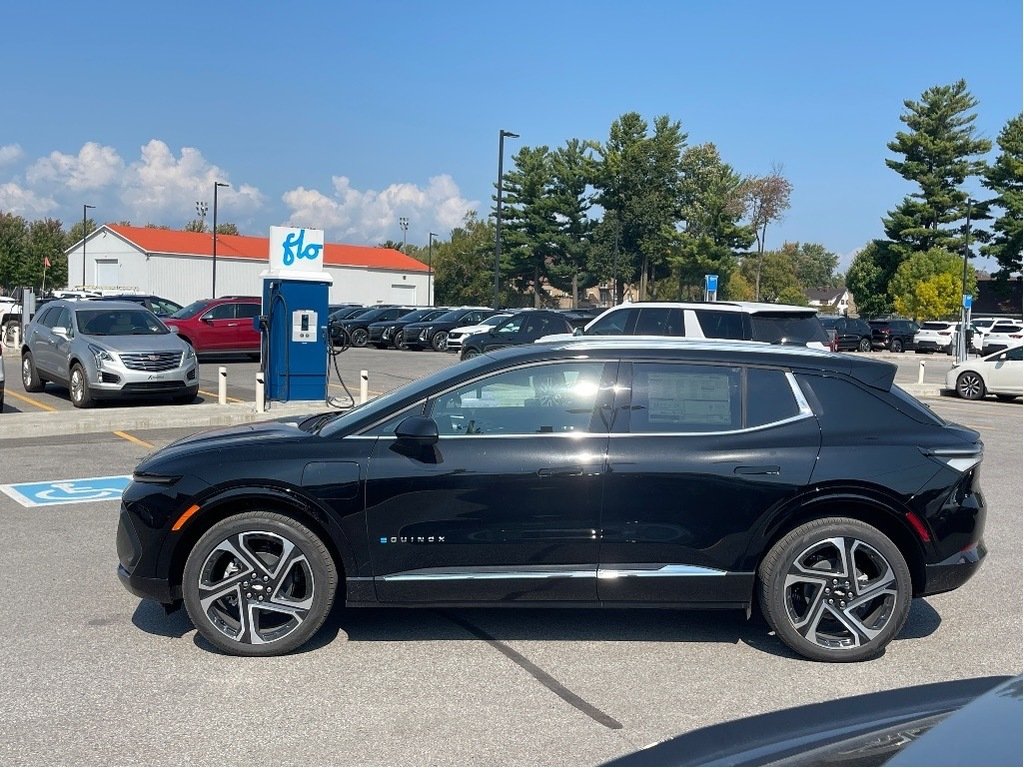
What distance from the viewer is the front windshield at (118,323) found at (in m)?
16.8

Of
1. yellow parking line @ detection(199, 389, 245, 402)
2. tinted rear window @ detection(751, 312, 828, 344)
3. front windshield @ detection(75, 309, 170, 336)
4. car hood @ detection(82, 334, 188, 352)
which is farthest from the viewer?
yellow parking line @ detection(199, 389, 245, 402)

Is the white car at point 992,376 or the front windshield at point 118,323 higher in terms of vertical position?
the front windshield at point 118,323

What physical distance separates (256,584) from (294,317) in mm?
10815

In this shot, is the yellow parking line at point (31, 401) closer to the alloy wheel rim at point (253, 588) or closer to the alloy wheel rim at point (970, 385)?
the alloy wheel rim at point (253, 588)

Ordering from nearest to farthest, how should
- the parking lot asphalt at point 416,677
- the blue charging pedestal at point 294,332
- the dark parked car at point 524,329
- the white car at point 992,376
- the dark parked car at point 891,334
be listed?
the parking lot asphalt at point 416,677, the blue charging pedestal at point 294,332, the white car at point 992,376, the dark parked car at point 524,329, the dark parked car at point 891,334

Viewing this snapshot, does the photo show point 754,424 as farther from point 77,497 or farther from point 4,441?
point 4,441

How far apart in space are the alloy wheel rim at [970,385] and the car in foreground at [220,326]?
16728 mm

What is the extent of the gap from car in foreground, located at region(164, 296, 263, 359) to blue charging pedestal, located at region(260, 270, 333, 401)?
11.0 m

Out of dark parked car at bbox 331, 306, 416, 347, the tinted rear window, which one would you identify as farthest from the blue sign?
dark parked car at bbox 331, 306, 416, 347

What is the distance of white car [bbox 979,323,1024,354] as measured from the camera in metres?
40.4

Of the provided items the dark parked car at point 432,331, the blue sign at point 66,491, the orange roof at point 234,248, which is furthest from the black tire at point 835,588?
the orange roof at point 234,248

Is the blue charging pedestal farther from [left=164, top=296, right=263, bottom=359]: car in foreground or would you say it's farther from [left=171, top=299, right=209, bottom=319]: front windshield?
[left=171, top=299, right=209, bottom=319]: front windshield

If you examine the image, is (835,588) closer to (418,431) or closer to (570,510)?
(570,510)

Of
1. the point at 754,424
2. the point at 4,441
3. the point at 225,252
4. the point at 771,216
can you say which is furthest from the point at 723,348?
the point at 225,252
